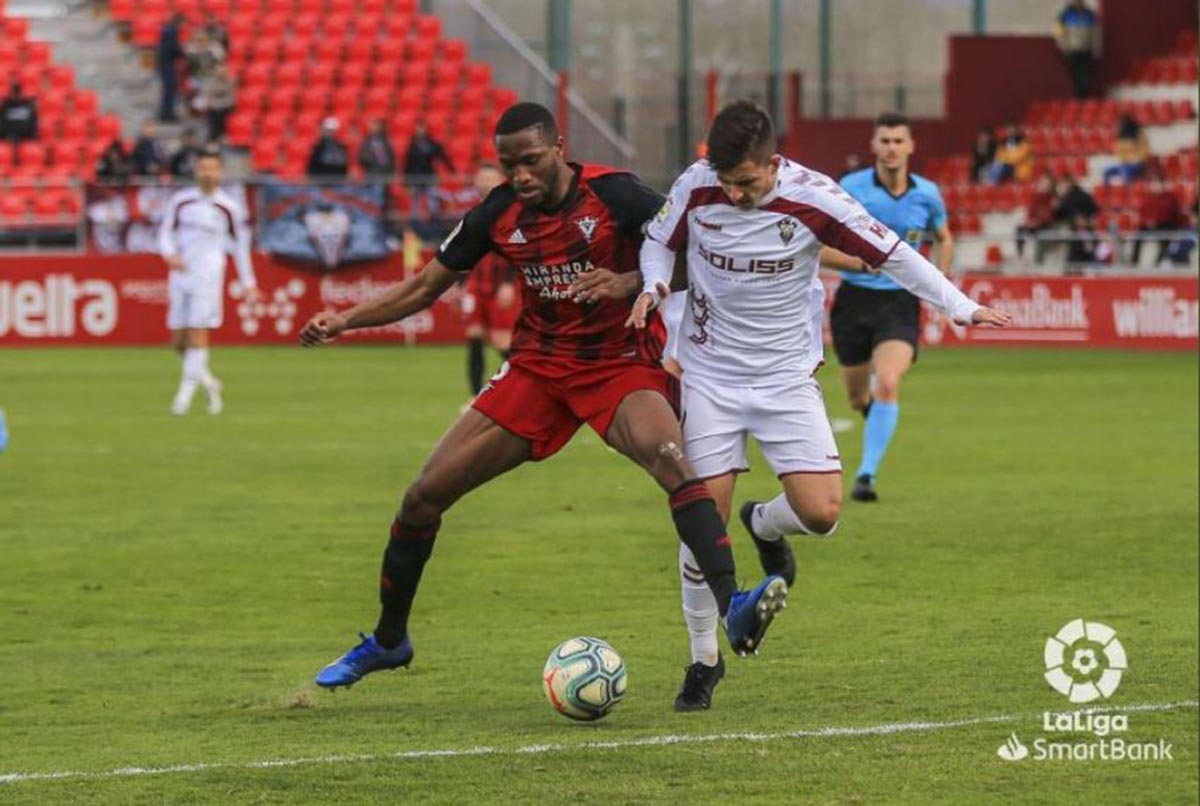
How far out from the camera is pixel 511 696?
28.6ft

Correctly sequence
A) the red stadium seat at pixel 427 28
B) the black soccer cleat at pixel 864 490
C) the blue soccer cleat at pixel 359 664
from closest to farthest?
the blue soccer cleat at pixel 359 664 → the black soccer cleat at pixel 864 490 → the red stadium seat at pixel 427 28

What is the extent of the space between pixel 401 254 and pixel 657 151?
7043 mm

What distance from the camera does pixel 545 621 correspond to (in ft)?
35.0

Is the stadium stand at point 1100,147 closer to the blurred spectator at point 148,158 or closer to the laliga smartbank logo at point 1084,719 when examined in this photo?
the blurred spectator at point 148,158

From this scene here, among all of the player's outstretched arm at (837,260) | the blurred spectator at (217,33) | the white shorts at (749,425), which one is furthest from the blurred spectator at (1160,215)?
the white shorts at (749,425)

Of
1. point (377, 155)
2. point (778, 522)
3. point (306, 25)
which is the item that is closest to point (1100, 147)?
point (377, 155)

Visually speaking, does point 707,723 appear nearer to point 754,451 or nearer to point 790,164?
point 790,164

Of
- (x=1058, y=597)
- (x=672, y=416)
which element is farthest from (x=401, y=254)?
(x=672, y=416)

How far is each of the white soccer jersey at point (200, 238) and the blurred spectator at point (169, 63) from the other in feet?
47.7

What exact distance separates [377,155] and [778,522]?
26604 mm

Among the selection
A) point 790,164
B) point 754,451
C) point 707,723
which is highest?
point 790,164

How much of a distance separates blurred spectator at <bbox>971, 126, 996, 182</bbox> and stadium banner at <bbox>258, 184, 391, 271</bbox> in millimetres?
9316

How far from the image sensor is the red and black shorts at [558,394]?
8.49m

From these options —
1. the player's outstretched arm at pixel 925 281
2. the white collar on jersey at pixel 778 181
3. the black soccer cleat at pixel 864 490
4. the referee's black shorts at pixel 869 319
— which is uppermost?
the white collar on jersey at pixel 778 181
